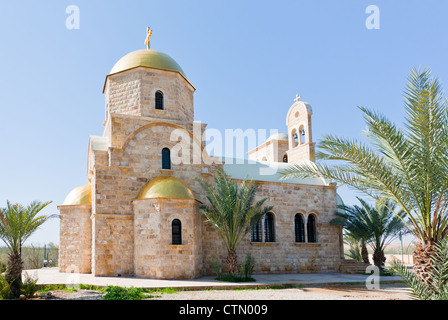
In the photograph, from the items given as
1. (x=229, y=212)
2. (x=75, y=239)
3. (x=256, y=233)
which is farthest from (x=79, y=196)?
(x=256, y=233)

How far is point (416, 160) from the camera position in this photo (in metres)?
8.62

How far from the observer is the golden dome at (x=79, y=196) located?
52.7 feet

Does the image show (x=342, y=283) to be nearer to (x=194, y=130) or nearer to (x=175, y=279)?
(x=175, y=279)

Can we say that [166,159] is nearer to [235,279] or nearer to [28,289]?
[235,279]

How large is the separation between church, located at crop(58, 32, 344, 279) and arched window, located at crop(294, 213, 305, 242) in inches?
1.8

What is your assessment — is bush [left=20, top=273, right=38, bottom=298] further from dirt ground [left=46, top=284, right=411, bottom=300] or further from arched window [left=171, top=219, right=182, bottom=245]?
arched window [left=171, top=219, right=182, bottom=245]

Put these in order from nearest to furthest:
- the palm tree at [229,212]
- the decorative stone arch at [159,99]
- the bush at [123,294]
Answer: the bush at [123,294]
the palm tree at [229,212]
the decorative stone arch at [159,99]

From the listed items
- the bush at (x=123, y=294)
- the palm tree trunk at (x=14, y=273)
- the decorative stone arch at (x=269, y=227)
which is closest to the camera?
the bush at (x=123, y=294)

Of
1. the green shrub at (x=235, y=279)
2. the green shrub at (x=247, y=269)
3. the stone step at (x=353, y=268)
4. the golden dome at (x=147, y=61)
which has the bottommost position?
the stone step at (x=353, y=268)

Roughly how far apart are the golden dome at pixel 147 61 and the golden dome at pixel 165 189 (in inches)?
195

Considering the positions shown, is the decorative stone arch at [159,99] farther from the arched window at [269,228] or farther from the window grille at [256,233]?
the arched window at [269,228]

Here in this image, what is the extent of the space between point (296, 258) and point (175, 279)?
6285mm

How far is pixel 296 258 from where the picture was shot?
1762cm

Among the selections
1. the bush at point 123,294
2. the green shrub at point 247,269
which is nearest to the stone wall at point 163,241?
the green shrub at point 247,269
